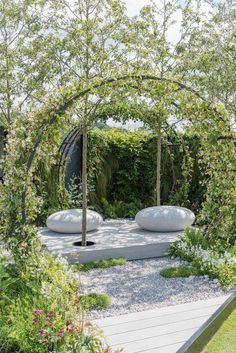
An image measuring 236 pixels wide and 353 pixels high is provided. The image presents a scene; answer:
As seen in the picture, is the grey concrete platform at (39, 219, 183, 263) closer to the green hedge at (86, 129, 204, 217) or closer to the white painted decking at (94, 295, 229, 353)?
the white painted decking at (94, 295, 229, 353)

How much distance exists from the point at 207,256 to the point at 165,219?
64.8 inches

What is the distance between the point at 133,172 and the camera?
940 cm

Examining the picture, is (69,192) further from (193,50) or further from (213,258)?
(213,258)

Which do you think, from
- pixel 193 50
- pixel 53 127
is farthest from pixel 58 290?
pixel 193 50

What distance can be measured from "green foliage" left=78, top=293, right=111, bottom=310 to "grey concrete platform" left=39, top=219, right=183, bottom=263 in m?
1.05

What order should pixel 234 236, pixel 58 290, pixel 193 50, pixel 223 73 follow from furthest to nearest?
pixel 223 73
pixel 193 50
pixel 234 236
pixel 58 290

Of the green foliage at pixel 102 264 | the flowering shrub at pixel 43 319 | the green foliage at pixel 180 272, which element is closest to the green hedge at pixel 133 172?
the green foliage at pixel 102 264

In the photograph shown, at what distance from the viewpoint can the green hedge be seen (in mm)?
9047

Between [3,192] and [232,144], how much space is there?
2749 mm

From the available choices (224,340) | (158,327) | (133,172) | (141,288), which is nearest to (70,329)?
(158,327)

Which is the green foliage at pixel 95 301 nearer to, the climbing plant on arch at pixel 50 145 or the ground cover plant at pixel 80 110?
the ground cover plant at pixel 80 110

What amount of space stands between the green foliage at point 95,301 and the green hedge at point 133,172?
4503mm

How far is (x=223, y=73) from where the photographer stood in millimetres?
9594

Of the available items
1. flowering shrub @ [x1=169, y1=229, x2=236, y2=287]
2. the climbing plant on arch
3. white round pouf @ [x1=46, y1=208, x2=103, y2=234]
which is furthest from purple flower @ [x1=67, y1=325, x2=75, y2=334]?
white round pouf @ [x1=46, y1=208, x2=103, y2=234]
